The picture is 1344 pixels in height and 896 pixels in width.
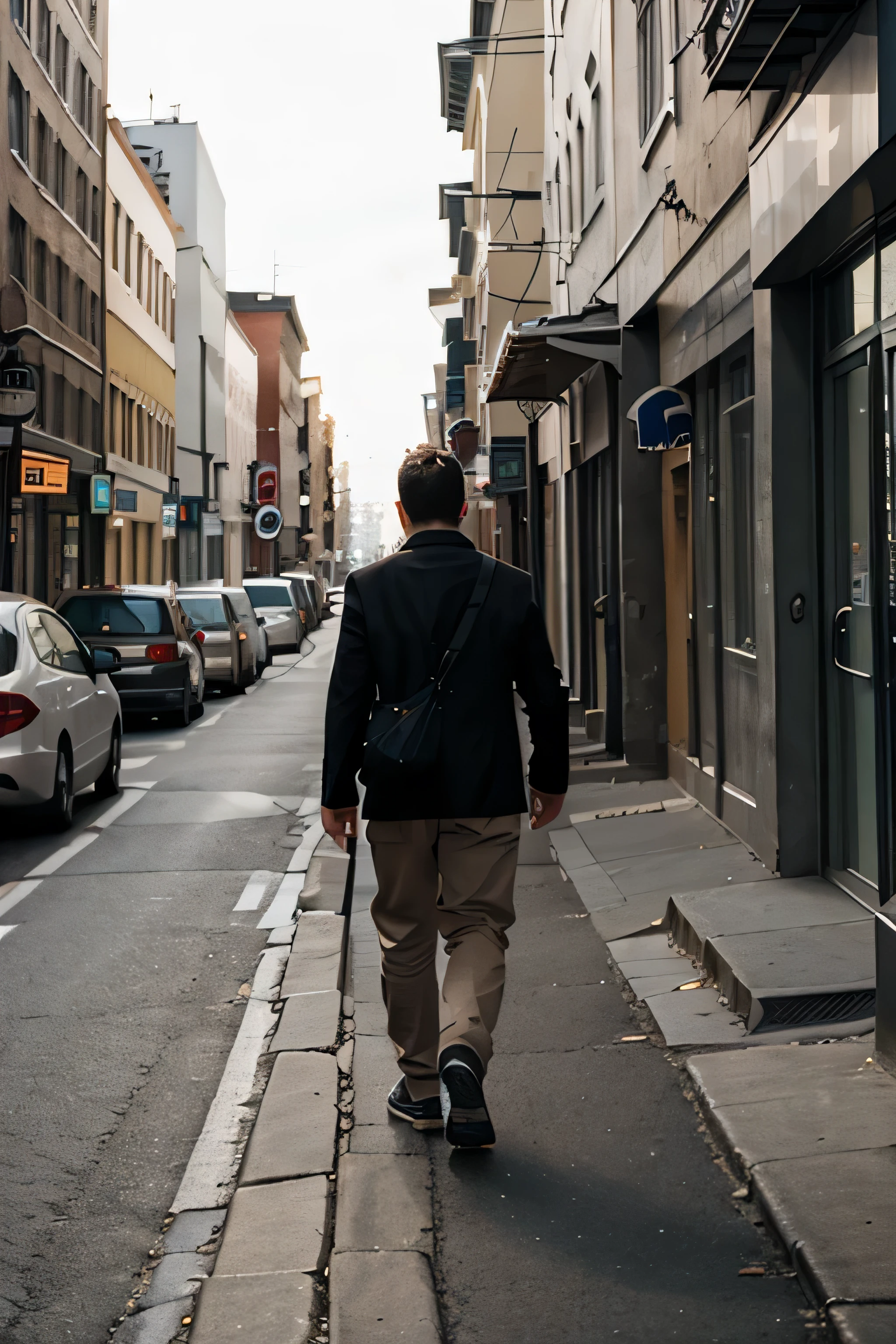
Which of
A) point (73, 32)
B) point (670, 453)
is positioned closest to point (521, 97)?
point (73, 32)

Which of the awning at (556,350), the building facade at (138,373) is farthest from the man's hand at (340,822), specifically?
the building facade at (138,373)

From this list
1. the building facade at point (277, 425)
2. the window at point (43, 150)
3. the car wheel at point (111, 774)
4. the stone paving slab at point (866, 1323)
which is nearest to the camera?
the stone paving slab at point (866, 1323)

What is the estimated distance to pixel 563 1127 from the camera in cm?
476

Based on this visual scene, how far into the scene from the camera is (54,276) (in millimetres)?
34375

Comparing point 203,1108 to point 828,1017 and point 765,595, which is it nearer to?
point 828,1017

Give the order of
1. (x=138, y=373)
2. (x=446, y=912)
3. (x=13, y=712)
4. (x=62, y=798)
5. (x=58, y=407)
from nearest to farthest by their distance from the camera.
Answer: (x=446, y=912)
(x=13, y=712)
(x=62, y=798)
(x=58, y=407)
(x=138, y=373)

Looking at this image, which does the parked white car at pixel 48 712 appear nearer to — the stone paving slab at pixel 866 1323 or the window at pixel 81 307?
the stone paving slab at pixel 866 1323

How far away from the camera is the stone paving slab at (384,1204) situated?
3879 mm

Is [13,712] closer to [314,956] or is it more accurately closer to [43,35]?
[314,956]

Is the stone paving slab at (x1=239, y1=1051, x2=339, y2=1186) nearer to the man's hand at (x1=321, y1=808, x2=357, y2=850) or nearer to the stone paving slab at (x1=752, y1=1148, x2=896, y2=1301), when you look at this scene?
the man's hand at (x1=321, y1=808, x2=357, y2=850)

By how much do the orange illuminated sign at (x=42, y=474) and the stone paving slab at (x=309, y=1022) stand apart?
24.0m

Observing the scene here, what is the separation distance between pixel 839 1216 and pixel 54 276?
33506 millimetres

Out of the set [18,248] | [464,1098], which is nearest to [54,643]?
[464,1098]

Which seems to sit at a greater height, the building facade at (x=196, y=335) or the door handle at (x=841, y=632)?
the building facade at (x=196, y=335)
